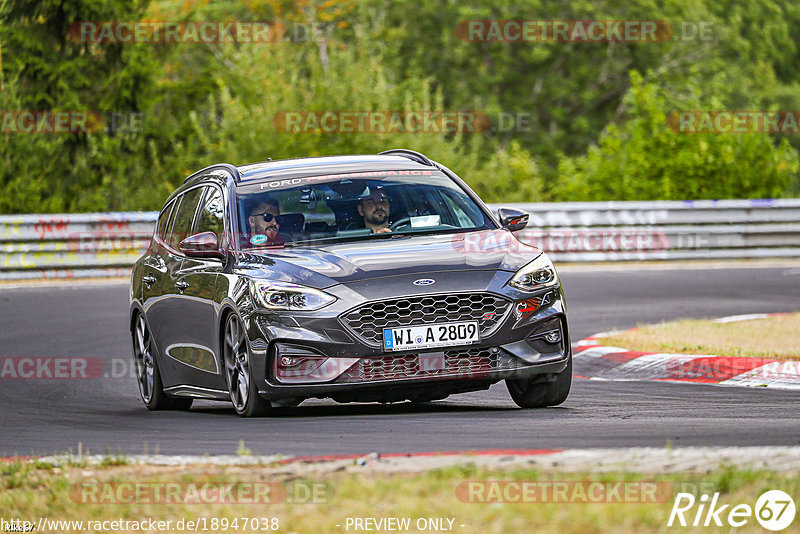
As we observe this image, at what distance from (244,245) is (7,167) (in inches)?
804

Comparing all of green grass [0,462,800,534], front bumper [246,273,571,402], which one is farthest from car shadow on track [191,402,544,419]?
green grass [0,462,800,534]

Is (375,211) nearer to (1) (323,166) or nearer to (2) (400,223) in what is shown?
(2) (400,223)

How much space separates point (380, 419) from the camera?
345 inches

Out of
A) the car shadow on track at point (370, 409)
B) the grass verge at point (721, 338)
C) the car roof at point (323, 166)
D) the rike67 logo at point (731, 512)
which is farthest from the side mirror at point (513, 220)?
the rike67 logo at point (731, 512)

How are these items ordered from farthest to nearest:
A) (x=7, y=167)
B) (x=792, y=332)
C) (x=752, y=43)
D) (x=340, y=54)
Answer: (x=752, y=43)
(x=340, y=54)
(x=7, y=167)
(x=792, y=332)

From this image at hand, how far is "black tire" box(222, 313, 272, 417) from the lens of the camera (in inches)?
359

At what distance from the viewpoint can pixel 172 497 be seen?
5797 mm

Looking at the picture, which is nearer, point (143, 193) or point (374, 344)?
point (374, 344)

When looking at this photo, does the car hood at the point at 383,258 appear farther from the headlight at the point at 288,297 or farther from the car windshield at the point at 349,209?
the car windshield at the point at 349,209

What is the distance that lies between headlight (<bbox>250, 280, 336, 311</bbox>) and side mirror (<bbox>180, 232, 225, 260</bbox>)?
2.75ft

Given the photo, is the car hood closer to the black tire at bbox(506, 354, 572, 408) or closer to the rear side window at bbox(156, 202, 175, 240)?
the black tire at bbox(506, 354, 572, 408)

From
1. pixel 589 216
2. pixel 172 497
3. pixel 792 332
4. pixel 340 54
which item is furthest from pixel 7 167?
pixel 172 497

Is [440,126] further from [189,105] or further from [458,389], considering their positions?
[458,389]

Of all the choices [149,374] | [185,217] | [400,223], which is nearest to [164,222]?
[185,217]
